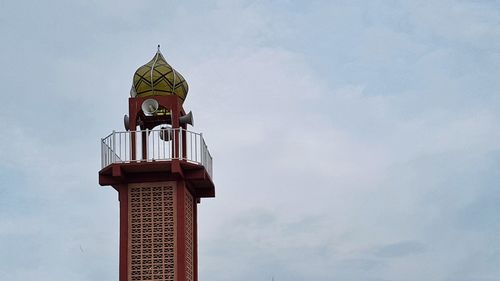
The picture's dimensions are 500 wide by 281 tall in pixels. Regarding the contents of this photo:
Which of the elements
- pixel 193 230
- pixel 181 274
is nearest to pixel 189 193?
pixel 193 230

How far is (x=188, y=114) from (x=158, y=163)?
6.39 ft

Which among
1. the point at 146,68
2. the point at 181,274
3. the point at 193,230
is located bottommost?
the point at 181,274

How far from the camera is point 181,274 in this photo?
27828mm

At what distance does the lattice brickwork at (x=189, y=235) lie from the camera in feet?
94.7

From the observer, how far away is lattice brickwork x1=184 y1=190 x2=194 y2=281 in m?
28.9

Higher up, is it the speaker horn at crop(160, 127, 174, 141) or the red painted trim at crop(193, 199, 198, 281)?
the speaker horn at crop(160, 127, 174, 141)

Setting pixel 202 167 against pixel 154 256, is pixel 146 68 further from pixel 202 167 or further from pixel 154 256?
pixel 154 256

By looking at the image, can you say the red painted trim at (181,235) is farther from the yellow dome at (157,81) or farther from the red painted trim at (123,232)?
the yellow dome at (157,81)

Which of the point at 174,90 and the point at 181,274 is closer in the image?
the point at 181,274

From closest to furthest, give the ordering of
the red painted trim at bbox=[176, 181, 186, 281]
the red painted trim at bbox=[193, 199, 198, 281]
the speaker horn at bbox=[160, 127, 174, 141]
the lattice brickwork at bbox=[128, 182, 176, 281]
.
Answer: the red painted trim at bbox=[176, 181, 186, 281]
the lattice brickwork at bbox=[128, 182, 176, 281]
the speaker horn at bbox=[160, 127, 174, 141]
the red painted trim at bbox=[193, 199, 198, 281]

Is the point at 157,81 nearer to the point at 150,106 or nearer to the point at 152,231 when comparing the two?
the point at 150,106

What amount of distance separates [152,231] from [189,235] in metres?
1.40

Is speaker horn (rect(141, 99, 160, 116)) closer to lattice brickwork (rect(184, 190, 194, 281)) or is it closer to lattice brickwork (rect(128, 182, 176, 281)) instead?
lattice brickwork (rect(128, 182, 176, 281))

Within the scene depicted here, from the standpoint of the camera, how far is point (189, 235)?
29.4m
